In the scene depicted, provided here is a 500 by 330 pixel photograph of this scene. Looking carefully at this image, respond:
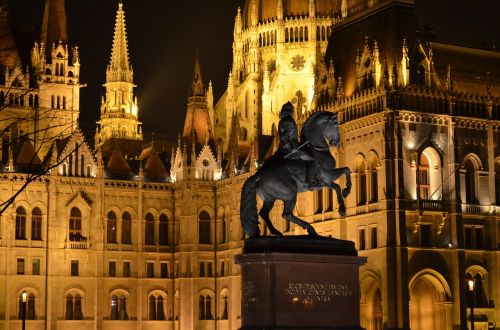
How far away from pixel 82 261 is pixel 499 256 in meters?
31.9

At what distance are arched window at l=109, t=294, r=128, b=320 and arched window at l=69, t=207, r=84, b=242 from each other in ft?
18.0

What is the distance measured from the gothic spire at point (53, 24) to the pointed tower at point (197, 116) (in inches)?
545

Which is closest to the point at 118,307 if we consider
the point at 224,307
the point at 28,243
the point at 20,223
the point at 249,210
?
the point at 224,307

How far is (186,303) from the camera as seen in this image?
8544 centimetres

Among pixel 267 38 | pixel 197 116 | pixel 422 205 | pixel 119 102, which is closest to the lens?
pixel 422 205

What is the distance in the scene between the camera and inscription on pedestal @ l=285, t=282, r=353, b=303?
3092cm

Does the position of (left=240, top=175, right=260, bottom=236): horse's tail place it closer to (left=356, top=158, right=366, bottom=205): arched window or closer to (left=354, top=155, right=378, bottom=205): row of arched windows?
(left=354, top=155, right=378, bottom=205): row of arched windows

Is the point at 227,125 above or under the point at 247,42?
under

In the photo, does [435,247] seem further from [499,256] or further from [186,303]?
[186,303]

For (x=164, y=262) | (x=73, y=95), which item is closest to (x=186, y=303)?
(x=164, y=262)

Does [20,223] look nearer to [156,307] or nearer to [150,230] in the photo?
[150,230]

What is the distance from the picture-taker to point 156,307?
285 feet

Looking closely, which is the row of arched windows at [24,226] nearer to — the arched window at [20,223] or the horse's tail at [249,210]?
the arched window at [20,223]

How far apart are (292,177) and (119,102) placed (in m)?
79.2
